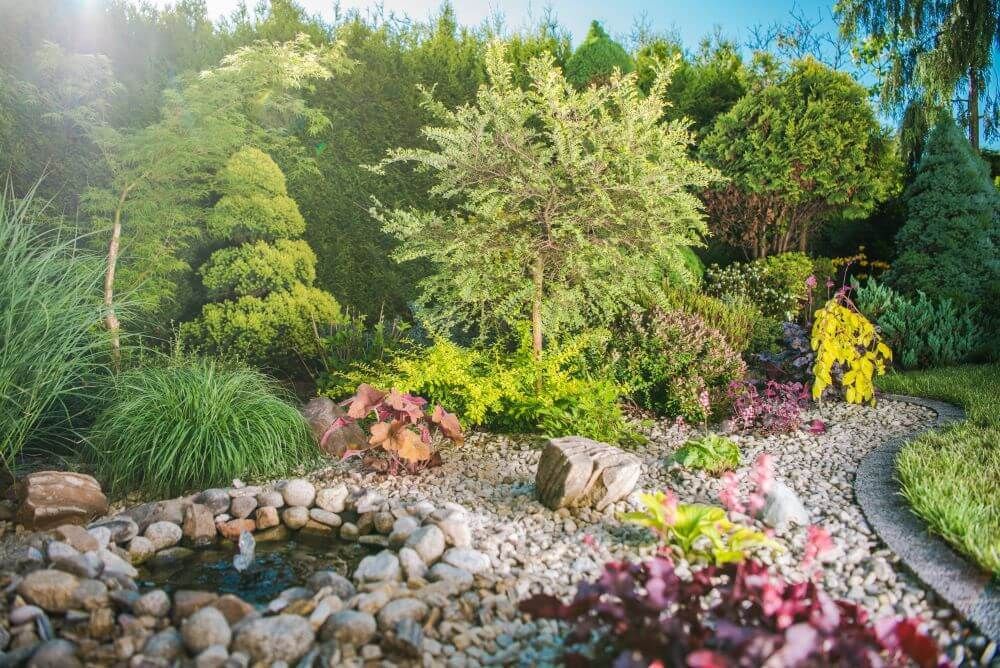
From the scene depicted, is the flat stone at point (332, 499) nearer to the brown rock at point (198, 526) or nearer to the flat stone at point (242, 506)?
the flat stone at point (242, 506)

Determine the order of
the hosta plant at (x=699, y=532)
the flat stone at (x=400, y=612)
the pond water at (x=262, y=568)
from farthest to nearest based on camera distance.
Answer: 1. the pond water at (x=262, y=568)
2. the hosta plant at (x=699, y=532)
3. the flat stone at (x=400, y=612)

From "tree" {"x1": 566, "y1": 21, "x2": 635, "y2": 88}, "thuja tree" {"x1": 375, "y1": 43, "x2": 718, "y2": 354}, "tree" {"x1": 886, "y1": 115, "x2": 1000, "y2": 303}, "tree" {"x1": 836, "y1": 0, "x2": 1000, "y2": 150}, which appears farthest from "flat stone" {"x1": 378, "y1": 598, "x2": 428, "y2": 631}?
"tree" {"x1": 836, "y1": 0, "x2": 1000, "y2": 150}

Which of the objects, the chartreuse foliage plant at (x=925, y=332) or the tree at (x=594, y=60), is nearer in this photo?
the chartreuse foliage plant at (x=925, y=332)

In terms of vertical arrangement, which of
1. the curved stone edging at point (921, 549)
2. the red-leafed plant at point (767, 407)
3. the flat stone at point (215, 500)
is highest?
the red-leafed plant at point (767, 407)

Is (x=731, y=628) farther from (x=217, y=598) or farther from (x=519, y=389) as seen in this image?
(x=519, y=389)

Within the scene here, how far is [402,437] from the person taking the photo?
420 cm

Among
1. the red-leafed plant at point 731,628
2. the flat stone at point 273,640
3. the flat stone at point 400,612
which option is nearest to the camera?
the red-leafed plant at point 731,628

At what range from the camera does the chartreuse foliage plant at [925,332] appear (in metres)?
6.95

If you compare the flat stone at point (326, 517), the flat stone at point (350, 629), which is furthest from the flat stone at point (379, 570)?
the flat stone at point (326, 517)

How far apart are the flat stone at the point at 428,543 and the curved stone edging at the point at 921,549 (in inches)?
75.9

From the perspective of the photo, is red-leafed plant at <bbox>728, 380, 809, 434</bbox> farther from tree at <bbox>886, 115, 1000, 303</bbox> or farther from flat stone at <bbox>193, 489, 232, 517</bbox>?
tree at <bbox>886, 115, 1000, 303</bbox>

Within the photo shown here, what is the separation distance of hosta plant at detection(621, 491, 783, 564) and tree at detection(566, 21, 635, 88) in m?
5.95

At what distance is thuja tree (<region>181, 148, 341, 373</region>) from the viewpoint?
657 cm

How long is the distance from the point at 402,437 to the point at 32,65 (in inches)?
205
